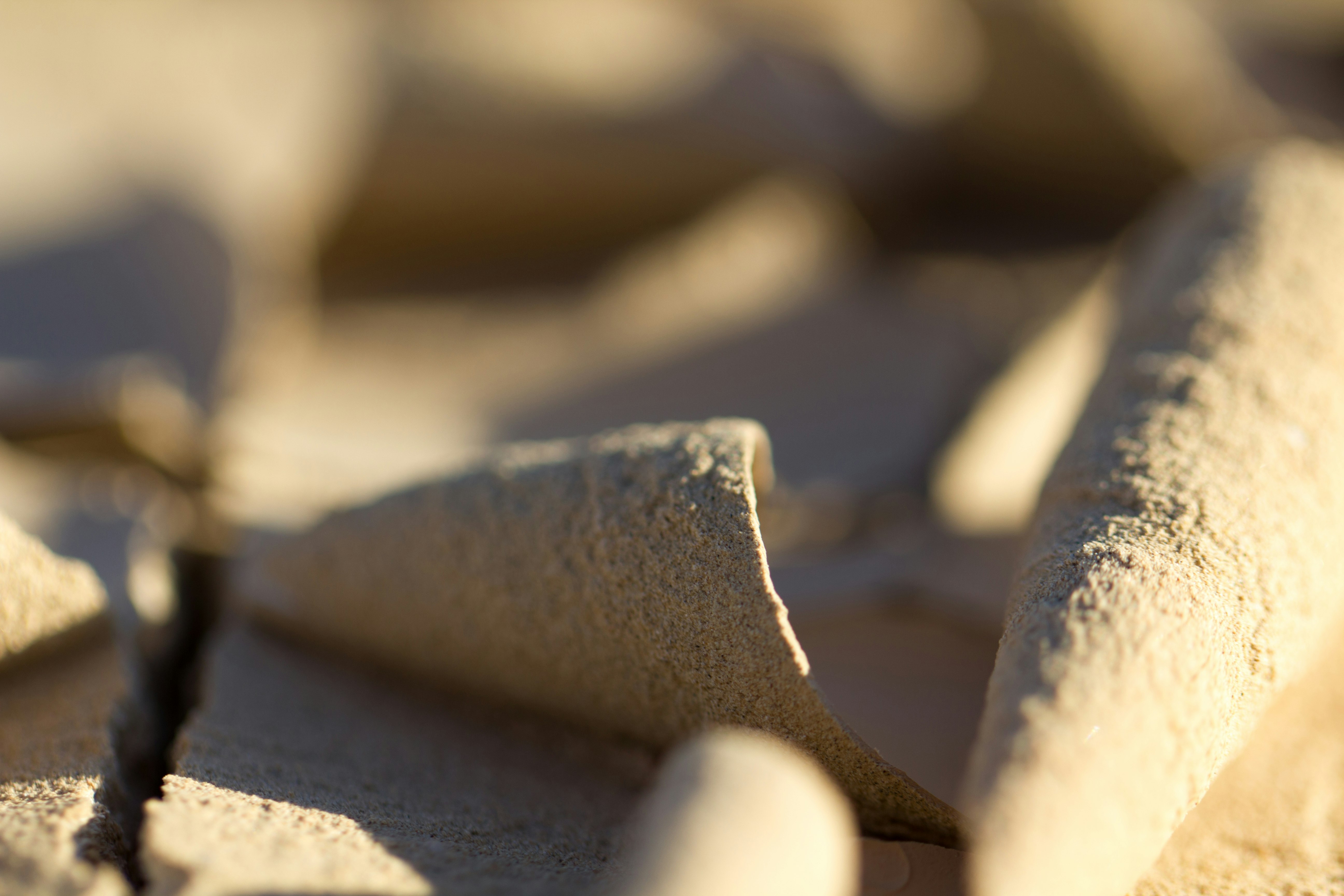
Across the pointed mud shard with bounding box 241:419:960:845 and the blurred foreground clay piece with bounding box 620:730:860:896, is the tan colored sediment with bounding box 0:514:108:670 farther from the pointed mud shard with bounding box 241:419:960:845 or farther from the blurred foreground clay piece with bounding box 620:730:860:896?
the blurred foreground clay piece with bounding box 620:730:860:896

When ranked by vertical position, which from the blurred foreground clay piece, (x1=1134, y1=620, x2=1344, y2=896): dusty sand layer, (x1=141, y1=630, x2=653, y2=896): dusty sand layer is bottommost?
(x1=141, y1=630, x2=653, y2=896): dusty sand layer

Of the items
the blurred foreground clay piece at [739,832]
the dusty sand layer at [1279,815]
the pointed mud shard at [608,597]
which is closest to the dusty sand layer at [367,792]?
the pointed mud shard at [608,597]

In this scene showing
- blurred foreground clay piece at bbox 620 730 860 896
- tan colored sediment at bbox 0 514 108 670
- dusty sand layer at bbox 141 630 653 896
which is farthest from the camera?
tan colored sediment at bbox 0 514 108 670

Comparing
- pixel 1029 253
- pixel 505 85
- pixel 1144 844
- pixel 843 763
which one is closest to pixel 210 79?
pixel 505 85

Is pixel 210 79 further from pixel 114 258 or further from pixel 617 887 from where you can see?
pixel 617 887

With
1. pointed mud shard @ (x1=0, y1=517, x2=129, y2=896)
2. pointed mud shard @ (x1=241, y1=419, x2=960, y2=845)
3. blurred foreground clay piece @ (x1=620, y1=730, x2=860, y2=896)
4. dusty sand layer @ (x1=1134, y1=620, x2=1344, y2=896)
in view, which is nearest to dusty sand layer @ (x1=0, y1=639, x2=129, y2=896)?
pointed mud shard @ (x1=0, y1=517, x2=129, y2=896)

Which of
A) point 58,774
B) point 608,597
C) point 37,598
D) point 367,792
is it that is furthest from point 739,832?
point 37,598

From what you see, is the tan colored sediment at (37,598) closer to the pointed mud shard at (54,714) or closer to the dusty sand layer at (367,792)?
the pointed mud shard at (54,714)
